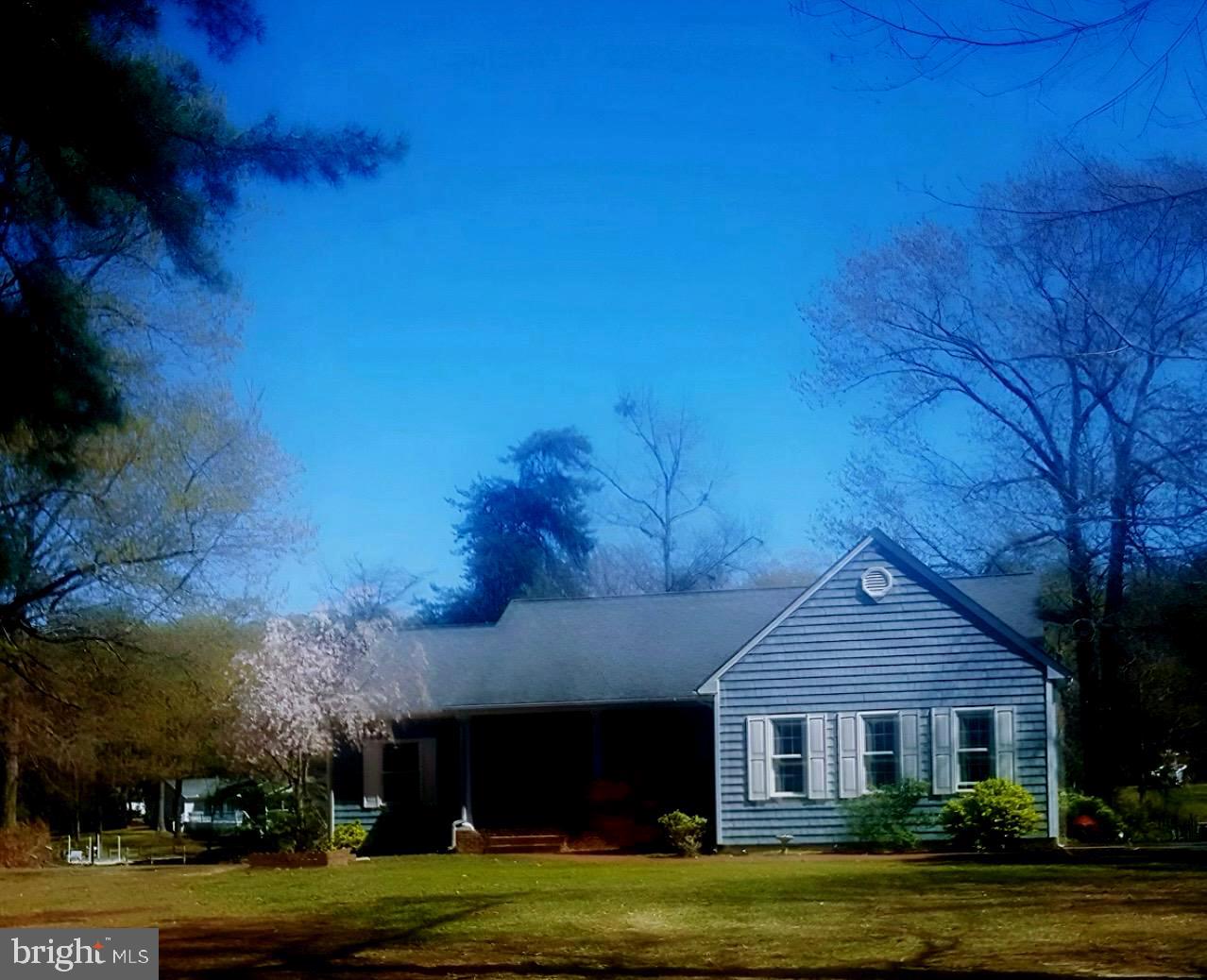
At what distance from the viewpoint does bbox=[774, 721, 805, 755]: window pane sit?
1129 centimetres

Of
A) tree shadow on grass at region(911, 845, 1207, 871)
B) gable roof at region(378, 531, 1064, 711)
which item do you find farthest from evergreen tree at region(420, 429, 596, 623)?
tree shadow on grass at region(911, 845, 1207, 871)

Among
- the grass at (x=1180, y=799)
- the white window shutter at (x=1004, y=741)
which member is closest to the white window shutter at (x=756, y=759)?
the white window shutter at (x=1004, y=741)

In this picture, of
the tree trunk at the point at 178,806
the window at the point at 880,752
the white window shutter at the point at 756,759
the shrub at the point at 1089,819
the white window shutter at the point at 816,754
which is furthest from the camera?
the tree trunk at the point at 178,806

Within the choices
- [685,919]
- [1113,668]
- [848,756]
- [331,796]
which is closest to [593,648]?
[331,796]

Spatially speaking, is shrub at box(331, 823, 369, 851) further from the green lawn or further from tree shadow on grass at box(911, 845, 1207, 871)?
tree shadow on grass at box(911, 845, 1207, 871)

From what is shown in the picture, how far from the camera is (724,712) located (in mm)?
12453

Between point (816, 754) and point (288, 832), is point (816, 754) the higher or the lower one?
the higher one

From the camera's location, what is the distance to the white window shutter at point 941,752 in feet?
33.9

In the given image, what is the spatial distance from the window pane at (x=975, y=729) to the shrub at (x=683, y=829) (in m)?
2.34

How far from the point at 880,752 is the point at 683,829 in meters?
1.95

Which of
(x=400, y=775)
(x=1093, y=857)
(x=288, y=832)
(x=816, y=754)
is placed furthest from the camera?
(x=400, y=775)

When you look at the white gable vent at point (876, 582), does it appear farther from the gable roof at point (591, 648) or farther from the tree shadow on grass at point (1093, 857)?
the tree shadow on grass at point (1093, 857)

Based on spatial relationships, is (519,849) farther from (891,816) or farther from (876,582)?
(876,582)

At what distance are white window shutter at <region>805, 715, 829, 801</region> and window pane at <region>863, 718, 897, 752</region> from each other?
35cm
